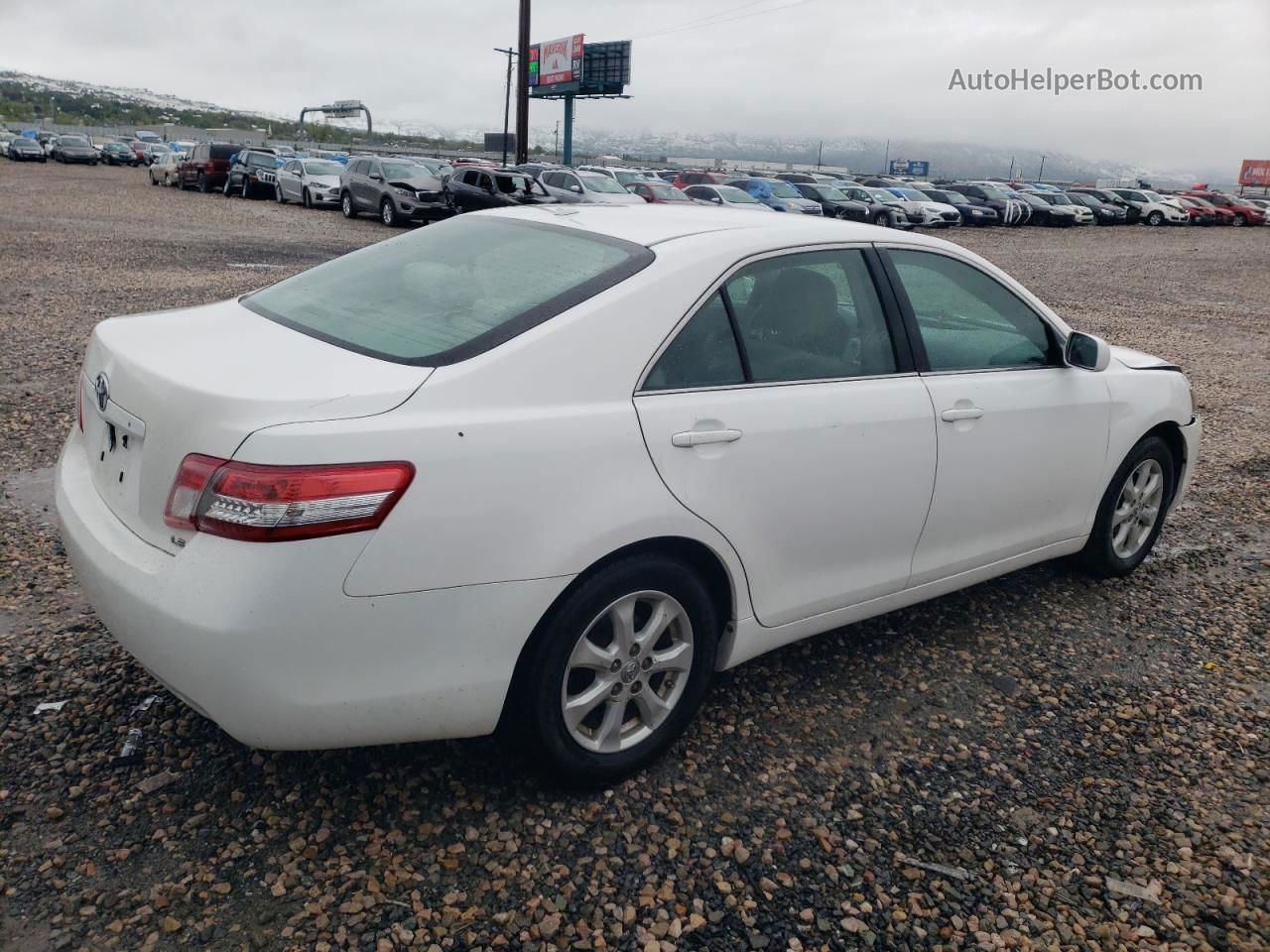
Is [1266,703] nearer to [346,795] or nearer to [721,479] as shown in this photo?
[721,479]

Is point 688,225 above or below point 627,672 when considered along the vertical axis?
above

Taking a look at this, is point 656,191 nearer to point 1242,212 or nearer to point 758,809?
point 758,809

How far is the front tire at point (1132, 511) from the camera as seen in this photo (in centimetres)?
448

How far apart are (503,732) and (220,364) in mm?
1213

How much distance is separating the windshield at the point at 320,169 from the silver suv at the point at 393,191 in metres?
3.02

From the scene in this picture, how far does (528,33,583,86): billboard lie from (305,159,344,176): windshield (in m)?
45.2

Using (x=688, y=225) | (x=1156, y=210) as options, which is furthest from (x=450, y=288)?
(x=1156, y=210)

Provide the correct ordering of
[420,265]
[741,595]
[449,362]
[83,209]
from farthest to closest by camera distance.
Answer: [83,209], [420,265], [741,595], [449,362]

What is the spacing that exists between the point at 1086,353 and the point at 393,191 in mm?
21113

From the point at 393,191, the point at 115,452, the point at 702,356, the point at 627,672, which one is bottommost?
the point at 627,672

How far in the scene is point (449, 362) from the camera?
8.63ft

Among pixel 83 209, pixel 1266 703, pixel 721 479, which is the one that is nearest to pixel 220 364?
pixel 721 479

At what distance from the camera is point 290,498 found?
2312mm

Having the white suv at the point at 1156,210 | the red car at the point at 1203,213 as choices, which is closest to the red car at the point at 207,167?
the white suv at the point at 1156,210
